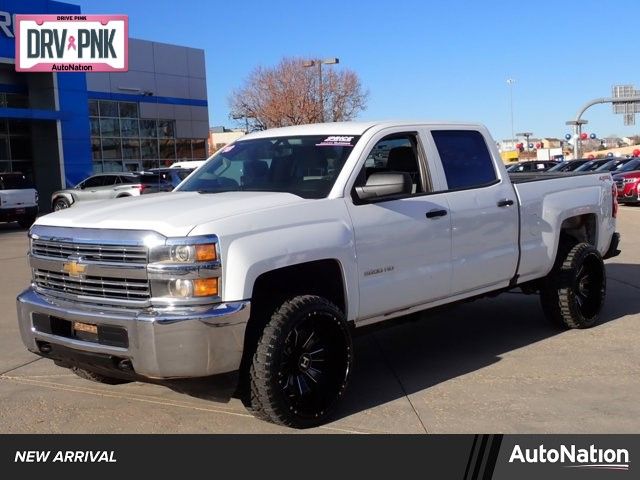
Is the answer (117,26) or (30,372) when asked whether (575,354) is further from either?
(117,26)

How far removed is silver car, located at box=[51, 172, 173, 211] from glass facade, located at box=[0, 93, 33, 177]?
208 inches

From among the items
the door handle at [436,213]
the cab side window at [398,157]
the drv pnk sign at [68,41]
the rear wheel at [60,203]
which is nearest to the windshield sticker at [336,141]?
the cab side window at [398,157]

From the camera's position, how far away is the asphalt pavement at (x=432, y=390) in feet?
15.3

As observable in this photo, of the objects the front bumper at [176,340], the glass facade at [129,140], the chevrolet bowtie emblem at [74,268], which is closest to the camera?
the front bumper at [176,340]

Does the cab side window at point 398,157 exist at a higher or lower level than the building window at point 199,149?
lower

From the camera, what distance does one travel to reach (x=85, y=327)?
4.39m

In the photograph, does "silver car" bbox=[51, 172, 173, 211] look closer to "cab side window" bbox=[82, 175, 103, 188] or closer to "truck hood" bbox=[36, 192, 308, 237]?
"cab side window" bbox=[82, 175, 103, 188]

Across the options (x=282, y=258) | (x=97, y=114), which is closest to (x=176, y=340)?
(x=282, y=258)

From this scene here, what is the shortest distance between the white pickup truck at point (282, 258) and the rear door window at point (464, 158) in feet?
0.05

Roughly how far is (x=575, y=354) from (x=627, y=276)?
4.31 meters

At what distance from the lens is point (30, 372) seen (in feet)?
20.0

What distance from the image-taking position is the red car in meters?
23.8

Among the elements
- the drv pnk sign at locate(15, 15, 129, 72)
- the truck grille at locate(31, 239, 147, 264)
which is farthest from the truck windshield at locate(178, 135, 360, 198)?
the drv pnk sign at locate(15, 15, 129, 72)

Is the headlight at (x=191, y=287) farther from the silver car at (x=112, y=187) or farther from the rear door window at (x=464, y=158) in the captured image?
the silver car at (x=112, y=187)
